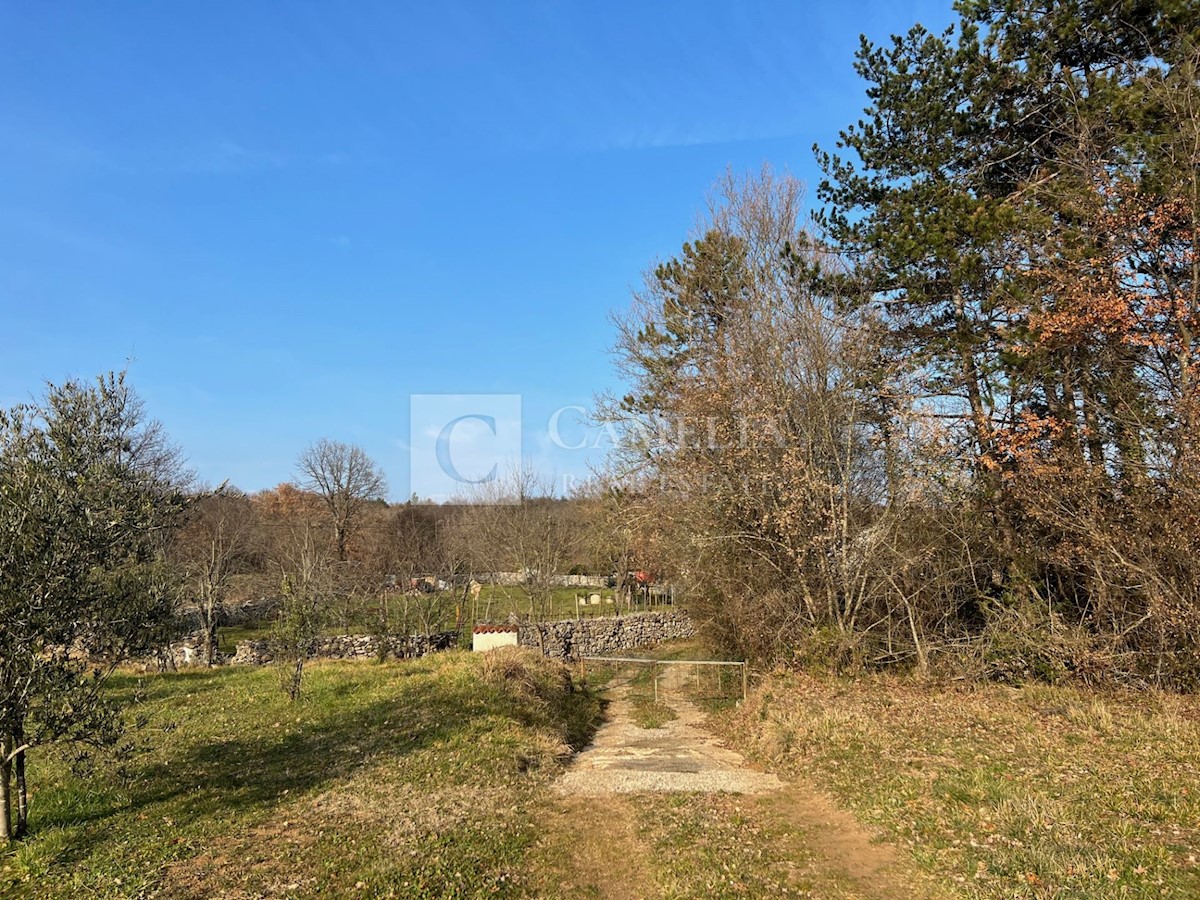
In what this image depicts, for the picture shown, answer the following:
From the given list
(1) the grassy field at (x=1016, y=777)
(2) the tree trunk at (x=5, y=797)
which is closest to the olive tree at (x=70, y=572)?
(2) the tree trunk at (x=5, y=797)

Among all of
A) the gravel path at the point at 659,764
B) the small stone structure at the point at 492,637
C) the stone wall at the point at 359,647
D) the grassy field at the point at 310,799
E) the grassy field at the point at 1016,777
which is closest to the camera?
the grassy field at the point at 1016,777

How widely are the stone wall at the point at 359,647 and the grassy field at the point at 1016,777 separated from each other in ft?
40.3

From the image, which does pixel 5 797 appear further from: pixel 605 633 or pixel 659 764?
pixel 605 633

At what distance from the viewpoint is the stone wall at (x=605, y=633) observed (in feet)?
79.8

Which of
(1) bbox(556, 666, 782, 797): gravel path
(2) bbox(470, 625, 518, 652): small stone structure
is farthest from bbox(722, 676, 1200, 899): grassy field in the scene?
(2) bbox(470, 625, 518, 652): small stone structure

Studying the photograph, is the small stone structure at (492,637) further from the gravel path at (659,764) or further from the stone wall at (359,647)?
the gravel path at (659,764)

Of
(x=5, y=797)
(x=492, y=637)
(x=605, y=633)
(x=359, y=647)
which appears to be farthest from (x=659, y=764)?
(x=605, y=633)

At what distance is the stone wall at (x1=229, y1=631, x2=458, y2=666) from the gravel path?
8.80 meters

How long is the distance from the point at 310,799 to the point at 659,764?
510cm

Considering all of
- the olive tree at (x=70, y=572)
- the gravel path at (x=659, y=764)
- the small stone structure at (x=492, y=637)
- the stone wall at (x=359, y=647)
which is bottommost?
the gravel path at (x=659, y=764)

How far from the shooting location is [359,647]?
23.6m

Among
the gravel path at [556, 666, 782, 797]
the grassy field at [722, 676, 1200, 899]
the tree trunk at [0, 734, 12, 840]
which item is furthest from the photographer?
the gravel path at [556, 666, 782, 797]

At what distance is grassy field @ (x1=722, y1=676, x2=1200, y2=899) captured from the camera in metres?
5.40

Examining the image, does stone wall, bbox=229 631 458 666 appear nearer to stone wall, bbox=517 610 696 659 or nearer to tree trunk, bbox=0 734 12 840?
stone wall, bbox=517 610 696 659
